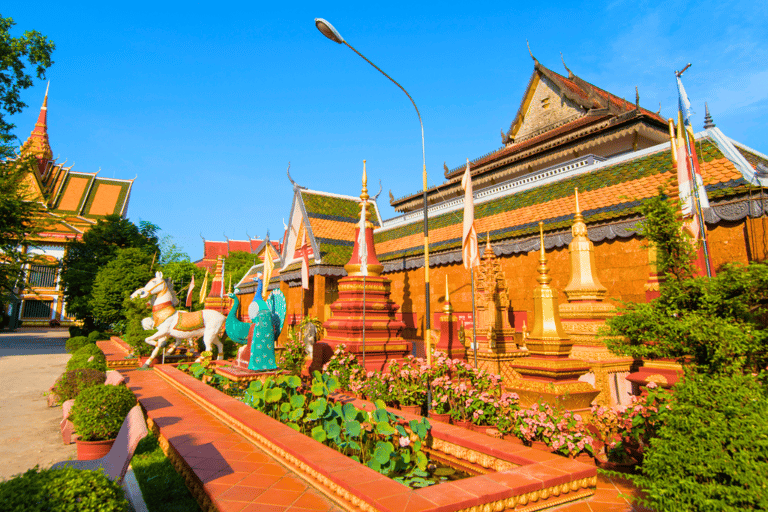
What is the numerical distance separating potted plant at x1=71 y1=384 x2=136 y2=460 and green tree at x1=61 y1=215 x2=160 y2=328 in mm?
22422

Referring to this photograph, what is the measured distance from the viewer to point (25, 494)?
2055mm

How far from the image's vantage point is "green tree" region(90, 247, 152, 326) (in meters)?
23.6

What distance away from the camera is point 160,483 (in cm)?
404

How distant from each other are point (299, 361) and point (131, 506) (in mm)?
5665

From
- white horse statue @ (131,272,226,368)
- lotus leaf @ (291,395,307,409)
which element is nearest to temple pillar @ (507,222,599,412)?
lotus leaf @ (291,395,307,409)

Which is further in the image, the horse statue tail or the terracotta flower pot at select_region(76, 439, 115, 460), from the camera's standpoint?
the horse statue tail

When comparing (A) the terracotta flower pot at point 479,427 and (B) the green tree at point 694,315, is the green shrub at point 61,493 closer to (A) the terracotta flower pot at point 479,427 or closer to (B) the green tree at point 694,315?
(B) the green tree at point 694,315

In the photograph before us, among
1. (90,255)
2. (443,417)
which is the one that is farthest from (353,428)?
(90,255)

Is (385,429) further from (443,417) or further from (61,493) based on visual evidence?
(61,493)

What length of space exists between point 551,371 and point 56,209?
53493 mm

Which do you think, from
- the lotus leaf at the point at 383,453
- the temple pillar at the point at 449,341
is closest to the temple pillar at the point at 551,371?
the lotus leaf at the point at 383,453

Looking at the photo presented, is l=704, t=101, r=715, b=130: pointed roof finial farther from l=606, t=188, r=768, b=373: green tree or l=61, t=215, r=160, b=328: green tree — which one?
l=61, t=215, r=160, b=328: green tree

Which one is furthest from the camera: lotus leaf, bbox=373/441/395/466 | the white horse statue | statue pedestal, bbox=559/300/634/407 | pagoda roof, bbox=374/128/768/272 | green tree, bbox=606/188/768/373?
the white horse statue

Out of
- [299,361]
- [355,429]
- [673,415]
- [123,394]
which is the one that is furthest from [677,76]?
[123,394]
